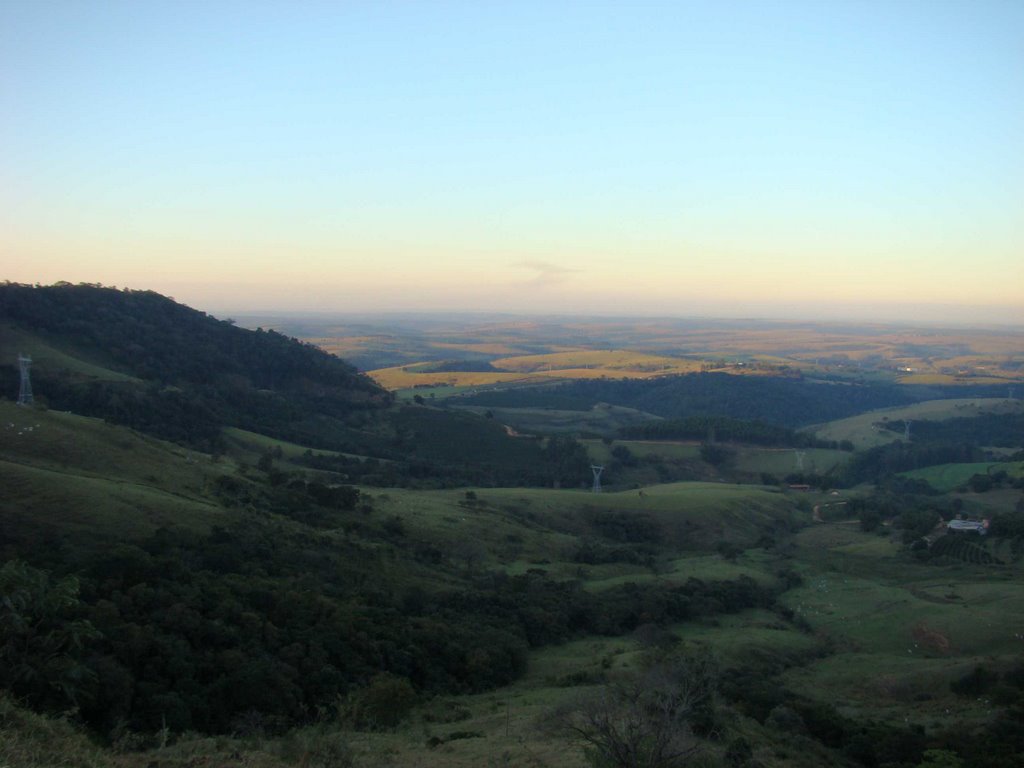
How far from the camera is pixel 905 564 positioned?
176 ft

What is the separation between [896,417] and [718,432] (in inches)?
1672

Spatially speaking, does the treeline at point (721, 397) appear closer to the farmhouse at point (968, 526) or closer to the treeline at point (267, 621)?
the farmhouse at point (968, 526)

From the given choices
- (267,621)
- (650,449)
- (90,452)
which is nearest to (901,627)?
(267,621)

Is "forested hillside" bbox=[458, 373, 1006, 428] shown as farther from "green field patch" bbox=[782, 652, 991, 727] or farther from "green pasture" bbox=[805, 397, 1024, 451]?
"green field patch" bbox=[782, 652, 991, 727]

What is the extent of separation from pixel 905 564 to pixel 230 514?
136 feet

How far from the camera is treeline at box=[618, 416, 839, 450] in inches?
4033

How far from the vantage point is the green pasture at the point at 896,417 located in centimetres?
11444

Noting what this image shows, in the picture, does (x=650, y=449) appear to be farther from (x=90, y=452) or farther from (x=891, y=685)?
(x=891, y=685)

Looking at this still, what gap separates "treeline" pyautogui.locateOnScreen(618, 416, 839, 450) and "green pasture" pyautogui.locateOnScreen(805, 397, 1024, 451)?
11.8m

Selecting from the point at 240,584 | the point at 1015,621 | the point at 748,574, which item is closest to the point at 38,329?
the point at 240,584

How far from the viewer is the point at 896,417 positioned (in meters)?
129

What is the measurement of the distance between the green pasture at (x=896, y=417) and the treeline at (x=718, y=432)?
1178cm

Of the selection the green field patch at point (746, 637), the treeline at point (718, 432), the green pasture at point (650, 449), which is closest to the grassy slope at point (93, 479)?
the green field patch at point (746, 637)

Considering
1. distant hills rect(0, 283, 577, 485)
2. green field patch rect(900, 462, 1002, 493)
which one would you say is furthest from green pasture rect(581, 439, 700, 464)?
green field patch rect(900, 462, 1002, 493)
